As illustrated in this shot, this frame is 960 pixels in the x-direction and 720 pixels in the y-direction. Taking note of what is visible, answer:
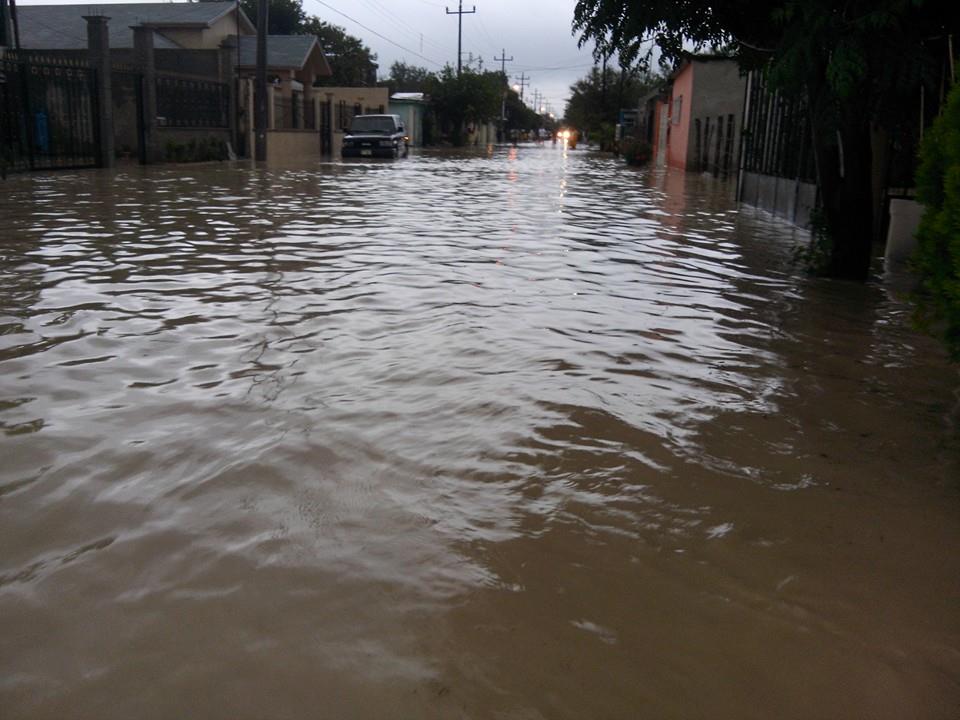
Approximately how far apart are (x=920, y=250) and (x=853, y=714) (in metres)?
3.00

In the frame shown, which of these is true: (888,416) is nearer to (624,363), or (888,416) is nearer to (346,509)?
(624,363)

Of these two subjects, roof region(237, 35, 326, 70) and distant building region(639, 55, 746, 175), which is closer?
distant building region(639, 55, 746, 175)

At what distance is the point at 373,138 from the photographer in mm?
36625

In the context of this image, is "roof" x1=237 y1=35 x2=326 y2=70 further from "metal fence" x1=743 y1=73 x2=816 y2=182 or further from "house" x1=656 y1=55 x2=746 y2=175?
"metal fence" x1=743 y1=73 x2=816 y2=182

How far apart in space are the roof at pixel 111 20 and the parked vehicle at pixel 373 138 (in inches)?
399

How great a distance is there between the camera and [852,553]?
3.36 metres

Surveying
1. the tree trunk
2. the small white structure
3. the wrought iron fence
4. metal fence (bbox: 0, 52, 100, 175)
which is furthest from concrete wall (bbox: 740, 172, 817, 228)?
the wrought iron fence

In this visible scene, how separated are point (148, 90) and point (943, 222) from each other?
87.6 feet

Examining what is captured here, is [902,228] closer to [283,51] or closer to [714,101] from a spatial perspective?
[714,101]

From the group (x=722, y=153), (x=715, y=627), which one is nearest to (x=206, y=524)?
(x=715, y=627)

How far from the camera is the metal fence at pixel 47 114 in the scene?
67.9 feet

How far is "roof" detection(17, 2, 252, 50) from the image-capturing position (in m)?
41.0

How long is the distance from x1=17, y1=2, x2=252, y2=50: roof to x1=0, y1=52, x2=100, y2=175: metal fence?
1581 centimetres

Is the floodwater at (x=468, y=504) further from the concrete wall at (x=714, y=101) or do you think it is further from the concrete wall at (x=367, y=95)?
the concrete wall at (x=367, y=95)
